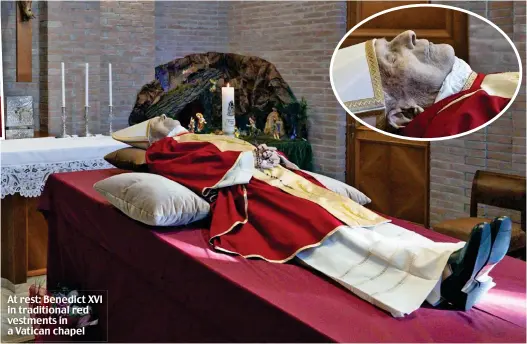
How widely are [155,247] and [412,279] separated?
100 centimetres

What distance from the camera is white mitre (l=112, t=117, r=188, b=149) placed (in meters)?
3.43

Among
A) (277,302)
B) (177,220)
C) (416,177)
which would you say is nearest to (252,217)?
(177,220)

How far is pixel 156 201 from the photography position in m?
2.46

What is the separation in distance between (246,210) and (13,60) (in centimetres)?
398

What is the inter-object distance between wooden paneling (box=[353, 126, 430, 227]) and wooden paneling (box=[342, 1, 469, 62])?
3.92 m

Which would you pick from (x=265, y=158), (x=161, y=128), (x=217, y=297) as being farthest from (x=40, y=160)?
(x=217, y=297)

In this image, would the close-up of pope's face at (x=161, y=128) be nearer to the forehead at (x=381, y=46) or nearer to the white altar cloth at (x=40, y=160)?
the white altar cloth at (x=40, y=160)

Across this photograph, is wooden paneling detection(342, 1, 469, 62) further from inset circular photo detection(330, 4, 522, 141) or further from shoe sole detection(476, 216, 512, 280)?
shoe sole detection(476, 216, 512, 280)

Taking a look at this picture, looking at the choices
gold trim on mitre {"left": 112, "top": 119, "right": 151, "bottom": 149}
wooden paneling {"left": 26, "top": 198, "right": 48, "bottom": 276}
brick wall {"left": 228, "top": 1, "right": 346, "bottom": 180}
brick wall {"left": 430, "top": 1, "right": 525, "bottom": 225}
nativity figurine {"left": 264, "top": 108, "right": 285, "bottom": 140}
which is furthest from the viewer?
brick wall {"left": 228, "top": 1, "right": 346, "bottom": 180}

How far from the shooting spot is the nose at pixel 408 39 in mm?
1195

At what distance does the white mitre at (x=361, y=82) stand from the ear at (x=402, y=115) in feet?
0.05

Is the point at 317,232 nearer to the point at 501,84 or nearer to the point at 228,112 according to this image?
the point at 501,84

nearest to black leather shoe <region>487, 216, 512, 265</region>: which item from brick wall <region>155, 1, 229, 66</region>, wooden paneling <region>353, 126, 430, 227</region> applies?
wooden paneling <region>353, 126, 430, 227</region>

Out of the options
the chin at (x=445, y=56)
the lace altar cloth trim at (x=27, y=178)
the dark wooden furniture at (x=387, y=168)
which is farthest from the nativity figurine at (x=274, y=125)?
the chin at (x=445, y=56)
